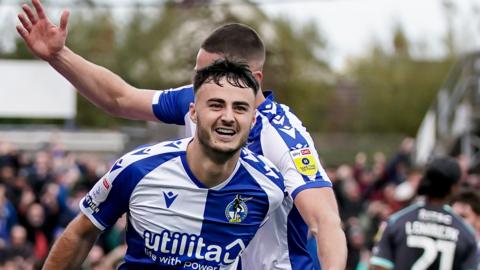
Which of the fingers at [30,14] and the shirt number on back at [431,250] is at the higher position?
the fingers at [30,14]

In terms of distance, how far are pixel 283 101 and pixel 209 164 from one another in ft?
102

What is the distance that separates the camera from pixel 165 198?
237 inches

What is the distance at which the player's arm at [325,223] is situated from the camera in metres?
6.14

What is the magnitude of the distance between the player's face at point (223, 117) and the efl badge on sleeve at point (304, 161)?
0.68 meters

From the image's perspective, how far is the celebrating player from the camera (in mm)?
6363

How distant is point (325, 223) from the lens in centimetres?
625

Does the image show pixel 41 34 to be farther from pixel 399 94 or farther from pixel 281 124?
pixel 399 94

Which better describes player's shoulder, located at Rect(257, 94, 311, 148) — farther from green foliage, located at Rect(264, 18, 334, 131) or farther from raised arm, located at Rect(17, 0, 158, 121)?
green foliage, located at Rect(264, 18, 334, 131)

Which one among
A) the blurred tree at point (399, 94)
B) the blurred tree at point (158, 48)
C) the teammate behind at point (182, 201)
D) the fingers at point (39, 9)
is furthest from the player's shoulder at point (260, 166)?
the blurred tree at point (399, 94)

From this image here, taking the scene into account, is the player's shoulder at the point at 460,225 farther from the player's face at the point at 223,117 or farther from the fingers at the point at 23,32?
the fingers at the point at 23,32

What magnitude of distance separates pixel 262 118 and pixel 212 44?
18.7 inches

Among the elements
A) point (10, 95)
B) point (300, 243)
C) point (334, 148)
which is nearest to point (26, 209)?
point (10, 95)

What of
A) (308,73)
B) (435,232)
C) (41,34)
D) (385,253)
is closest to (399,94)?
(308,73)

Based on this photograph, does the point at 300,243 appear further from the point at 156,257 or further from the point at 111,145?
the point at 111,145
